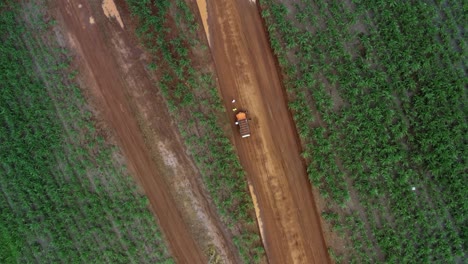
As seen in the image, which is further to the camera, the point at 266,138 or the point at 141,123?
the point at 141,123

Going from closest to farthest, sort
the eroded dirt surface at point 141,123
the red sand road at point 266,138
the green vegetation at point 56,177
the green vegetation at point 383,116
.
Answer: the green vegetation at point 383,116 < the red sand road at point 266,138 < the eroded dirt surface at point 141,123 < the green vegetation at point 56,177

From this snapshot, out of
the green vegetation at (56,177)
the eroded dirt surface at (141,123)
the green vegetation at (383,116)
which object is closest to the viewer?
the green vegetation at (383,116)

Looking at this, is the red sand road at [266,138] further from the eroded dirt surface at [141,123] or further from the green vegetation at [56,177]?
the green vegetation at [56,177]

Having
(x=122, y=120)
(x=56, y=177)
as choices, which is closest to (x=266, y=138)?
(x=122, y=120)

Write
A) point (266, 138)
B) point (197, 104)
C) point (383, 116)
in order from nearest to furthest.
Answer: point (383, 116) → point (266, 138) → point (197, 104)

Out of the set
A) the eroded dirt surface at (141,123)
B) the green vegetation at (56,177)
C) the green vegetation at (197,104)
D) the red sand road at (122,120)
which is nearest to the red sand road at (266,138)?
the green vegetation at (197,104)

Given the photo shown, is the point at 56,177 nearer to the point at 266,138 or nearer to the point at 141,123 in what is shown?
the point at 141,123

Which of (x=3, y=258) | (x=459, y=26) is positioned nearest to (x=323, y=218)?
(x=459, y=26)
